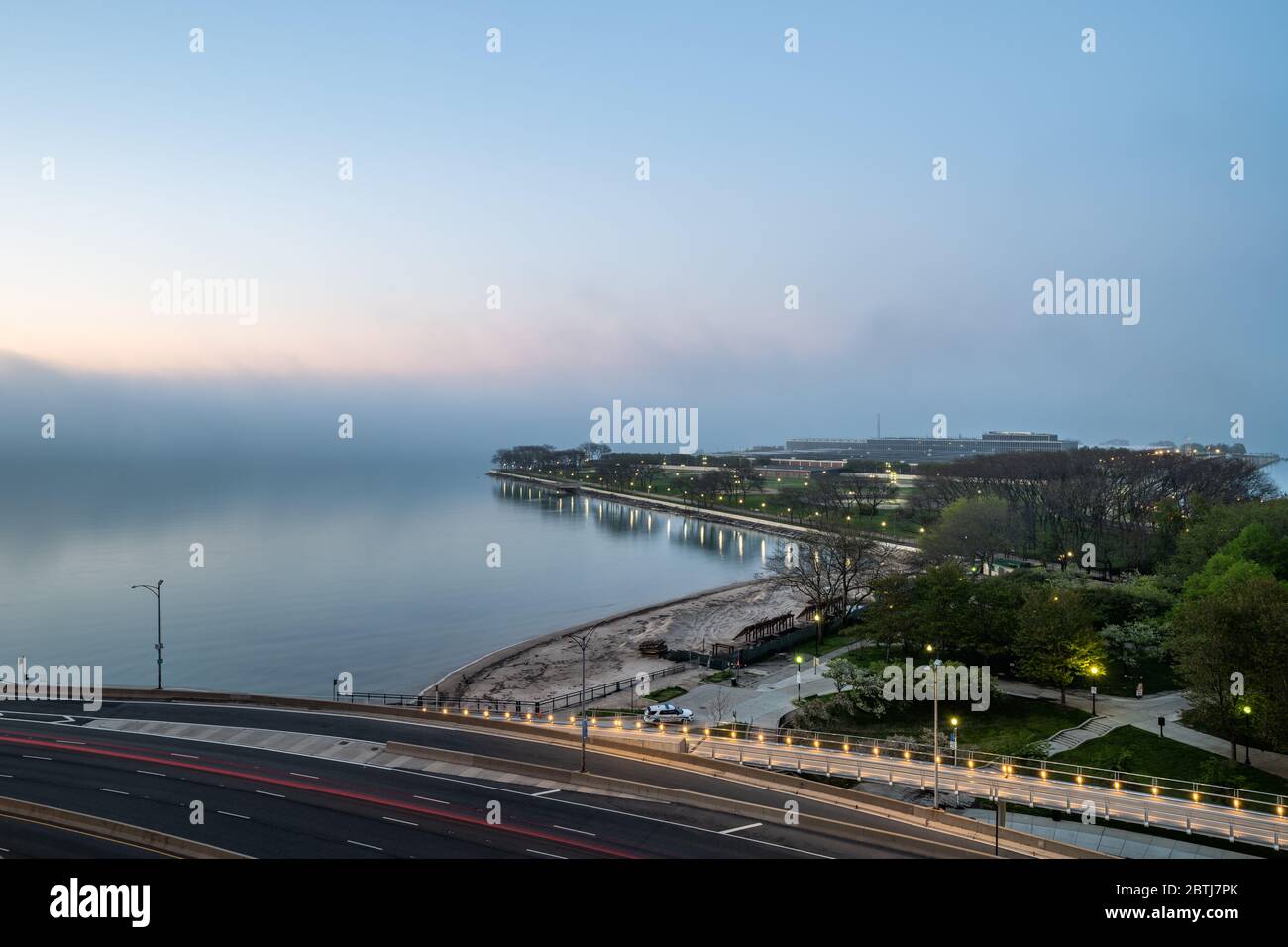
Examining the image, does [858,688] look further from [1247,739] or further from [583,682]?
[1247,739]

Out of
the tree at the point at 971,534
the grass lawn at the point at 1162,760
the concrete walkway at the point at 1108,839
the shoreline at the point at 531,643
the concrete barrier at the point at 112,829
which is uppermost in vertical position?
the tree at the point at 971,534

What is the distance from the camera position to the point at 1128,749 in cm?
3331

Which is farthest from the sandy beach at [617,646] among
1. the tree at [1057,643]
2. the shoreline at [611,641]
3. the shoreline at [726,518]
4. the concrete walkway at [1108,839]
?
the concrete walkway at [1108,839]

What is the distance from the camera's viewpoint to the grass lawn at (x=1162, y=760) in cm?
2978

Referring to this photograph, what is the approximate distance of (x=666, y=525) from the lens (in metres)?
Result: 153

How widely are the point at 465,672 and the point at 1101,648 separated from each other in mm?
38606

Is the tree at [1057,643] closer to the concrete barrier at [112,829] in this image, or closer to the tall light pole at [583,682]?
the tall light pole at [583,682]

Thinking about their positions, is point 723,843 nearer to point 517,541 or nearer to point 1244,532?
point 1244,532

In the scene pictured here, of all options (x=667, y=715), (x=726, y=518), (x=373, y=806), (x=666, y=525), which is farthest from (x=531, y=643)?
(x=726, y=518)

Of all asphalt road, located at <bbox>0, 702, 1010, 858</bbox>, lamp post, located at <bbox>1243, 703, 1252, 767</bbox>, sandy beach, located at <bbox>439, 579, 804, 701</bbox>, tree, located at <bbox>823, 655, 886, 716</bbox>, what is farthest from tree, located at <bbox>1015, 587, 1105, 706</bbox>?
sandy beach, located at <bbox>439, 579, 804, 701</bbox>

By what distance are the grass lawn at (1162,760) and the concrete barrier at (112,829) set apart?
3031 cm

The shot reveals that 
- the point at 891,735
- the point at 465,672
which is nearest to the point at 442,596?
the point at 465,672

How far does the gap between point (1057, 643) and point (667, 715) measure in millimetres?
19426

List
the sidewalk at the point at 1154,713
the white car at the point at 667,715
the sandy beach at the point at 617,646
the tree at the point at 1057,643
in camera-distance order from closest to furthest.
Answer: the sidewalk at the point at 1154,713
the white car at the point at 667,715
the tree at the point at 1057,643
the sandy beach at the point at 617,646
